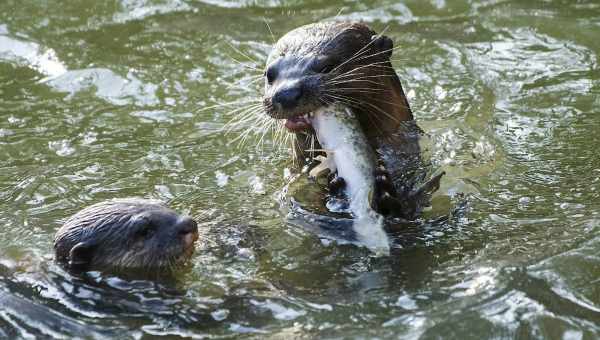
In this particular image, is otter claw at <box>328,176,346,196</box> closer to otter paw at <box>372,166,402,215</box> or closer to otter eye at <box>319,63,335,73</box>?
otter paw at <box>372,166,402,215</box>

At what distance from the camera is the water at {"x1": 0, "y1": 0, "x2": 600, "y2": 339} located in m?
3.51

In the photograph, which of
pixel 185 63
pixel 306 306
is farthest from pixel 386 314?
pixel 185 63

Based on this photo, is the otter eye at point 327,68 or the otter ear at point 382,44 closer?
the otter eye at point 327,68

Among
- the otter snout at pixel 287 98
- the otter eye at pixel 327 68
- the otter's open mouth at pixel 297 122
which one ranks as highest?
the otter eye at pixel 327 68

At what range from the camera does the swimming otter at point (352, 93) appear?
4141 mm

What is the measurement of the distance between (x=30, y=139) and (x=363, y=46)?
7.07ft

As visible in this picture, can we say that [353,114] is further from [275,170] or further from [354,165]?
[275,170]

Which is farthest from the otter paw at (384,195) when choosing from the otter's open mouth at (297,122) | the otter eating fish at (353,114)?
Result: the otter's open mouth at (297,122)

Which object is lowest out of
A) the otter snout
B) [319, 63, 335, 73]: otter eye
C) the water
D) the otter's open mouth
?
the water

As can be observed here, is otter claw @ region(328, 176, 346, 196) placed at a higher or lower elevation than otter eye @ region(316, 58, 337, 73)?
lower

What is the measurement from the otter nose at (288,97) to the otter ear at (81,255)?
96 centimetres

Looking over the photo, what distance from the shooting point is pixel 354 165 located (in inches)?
155

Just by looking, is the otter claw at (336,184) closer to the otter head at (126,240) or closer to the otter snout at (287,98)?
the otter snout at (287,98)

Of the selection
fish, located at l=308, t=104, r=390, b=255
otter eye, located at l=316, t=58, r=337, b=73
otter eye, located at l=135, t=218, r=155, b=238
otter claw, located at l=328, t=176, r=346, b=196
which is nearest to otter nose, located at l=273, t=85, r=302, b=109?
fish, located at l=308, t=104, r=390, b=255
